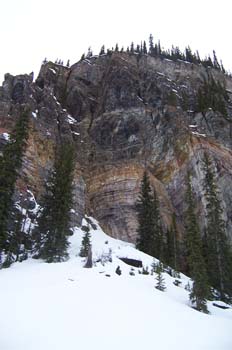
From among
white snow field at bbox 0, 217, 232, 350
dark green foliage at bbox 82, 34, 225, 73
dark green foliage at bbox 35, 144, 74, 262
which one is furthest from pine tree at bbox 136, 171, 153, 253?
dark green foliage at bbox 82, 34, 225, 73

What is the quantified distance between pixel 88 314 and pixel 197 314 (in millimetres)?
6794

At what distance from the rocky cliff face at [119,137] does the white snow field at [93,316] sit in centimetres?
2063

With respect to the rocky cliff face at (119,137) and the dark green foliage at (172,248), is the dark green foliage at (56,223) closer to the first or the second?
the rocky cliff face at (119,137)

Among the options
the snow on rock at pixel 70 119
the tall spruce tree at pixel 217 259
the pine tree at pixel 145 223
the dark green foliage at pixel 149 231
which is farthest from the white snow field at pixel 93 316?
the snow on rock at pixel 70 119

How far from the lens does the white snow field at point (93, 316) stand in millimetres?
8992

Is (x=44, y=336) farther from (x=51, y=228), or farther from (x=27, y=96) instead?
(x=27, y=96)

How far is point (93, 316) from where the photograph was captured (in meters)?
11.3

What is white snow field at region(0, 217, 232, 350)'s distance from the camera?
8992 mm

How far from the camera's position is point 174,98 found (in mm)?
58594

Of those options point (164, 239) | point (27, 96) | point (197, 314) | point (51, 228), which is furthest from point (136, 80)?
point (197, 314)

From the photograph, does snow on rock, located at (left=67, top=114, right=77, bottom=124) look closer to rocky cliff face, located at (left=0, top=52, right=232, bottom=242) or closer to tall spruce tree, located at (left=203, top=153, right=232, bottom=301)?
rocky cliff face, located at (left=0, top=52, right=232, bottom=242)

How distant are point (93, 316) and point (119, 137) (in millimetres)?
44465

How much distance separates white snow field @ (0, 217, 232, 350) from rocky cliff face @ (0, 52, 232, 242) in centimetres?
2063

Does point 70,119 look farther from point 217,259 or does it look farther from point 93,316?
point 93,316
